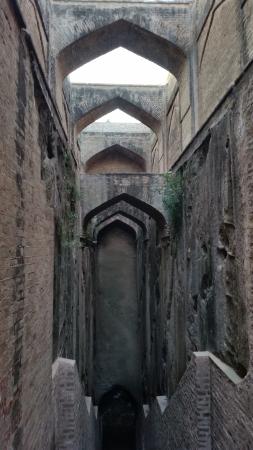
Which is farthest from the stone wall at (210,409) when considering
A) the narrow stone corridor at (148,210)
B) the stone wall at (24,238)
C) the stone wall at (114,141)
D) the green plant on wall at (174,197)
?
the stone wall at (114,141)

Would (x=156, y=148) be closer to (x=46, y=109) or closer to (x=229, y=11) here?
(x=229, y=11)

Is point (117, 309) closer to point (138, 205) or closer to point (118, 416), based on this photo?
point (118, 416)

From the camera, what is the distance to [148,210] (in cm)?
801

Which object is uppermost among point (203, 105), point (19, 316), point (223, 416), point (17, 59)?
point (203, 105)

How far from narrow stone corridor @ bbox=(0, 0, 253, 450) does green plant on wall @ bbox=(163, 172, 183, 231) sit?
1.2 inches

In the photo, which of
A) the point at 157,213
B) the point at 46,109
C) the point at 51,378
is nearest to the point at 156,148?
the point at 157,213

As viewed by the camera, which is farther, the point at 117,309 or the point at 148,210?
the point at 117,309

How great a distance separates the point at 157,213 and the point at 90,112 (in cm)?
372

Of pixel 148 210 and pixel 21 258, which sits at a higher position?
pixel 148 210

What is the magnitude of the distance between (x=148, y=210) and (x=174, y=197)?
1.29 meters

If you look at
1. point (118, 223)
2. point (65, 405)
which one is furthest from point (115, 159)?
point (65, 405)

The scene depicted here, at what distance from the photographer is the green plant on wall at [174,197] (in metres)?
6.64

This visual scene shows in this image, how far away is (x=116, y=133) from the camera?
13.6 metres

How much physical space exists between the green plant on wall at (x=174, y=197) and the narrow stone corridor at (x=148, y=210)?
0.03 metres
